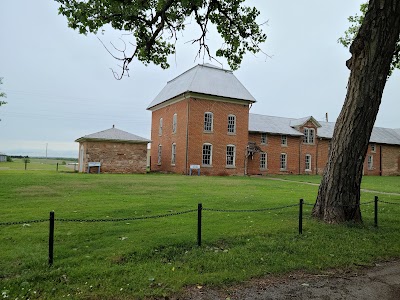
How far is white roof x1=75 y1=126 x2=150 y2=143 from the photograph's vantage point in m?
28.0

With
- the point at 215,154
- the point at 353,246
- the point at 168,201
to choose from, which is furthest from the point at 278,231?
the point at 215,154

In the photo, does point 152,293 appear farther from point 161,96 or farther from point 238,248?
point 161,96

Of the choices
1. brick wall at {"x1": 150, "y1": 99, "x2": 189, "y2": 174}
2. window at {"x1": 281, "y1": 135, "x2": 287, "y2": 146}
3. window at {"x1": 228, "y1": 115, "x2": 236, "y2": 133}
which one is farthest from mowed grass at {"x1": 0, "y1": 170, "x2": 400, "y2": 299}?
window at {"x1": 281, "y1": 135, "x2": 287, "y2": 146}

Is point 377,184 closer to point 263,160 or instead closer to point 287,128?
point 263,160

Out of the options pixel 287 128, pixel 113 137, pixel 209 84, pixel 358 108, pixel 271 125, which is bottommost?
pixel 358 108

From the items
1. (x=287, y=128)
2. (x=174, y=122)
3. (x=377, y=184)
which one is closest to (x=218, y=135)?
(x=174, y=122)

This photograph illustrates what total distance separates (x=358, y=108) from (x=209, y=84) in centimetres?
2320

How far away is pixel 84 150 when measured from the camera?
1129 inches

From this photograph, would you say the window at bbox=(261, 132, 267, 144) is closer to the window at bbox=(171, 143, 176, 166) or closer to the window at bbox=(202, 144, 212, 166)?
the window at bbox=(202, 144, 212, 166)

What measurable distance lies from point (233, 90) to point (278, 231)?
25.2 metres

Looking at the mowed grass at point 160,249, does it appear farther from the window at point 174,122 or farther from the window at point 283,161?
the window at point 283,161

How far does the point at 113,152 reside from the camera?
1133 inches

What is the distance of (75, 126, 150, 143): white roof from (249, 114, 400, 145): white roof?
486 inches

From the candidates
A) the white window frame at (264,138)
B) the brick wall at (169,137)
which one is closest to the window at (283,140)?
the white window frame at (264,138)
